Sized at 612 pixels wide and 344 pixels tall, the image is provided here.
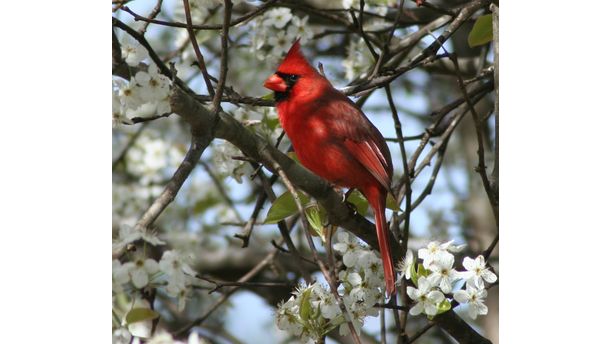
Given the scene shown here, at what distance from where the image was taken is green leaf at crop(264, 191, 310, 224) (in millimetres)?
2215

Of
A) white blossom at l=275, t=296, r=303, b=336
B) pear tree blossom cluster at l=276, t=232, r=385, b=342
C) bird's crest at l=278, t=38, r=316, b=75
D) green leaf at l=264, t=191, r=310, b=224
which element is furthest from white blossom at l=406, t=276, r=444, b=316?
bird's crest at l=278, t=38, r=316, b=75

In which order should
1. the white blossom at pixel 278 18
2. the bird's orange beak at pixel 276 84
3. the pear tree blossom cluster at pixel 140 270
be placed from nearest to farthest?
the pear tree blossom cluster at pixel 140 270, the bird's orange beak at pixel 276 84, the white blossom at pixel 278 18

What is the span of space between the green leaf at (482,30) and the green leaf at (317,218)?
1.97ft

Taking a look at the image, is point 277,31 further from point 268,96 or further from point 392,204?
point 392,204

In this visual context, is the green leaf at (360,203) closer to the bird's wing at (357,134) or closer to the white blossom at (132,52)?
the bird's wing at (357,134)

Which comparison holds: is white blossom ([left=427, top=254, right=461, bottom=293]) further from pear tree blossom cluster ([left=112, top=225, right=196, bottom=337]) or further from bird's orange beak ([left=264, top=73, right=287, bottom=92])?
bird's orange beak ([left=264, top=73, right=287, bottom=92])

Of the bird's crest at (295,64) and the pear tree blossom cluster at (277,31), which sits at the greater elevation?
the pear tree blossom cluster at (277,31)

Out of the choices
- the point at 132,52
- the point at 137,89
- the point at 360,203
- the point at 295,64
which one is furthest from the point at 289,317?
the point at 295,64

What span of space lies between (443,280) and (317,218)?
38cm

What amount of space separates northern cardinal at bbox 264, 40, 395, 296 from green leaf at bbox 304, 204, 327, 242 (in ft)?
0.63

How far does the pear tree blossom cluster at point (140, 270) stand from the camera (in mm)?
1957

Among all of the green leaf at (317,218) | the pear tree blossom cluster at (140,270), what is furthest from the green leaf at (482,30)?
the pear tree blossom cluster at (140,270)
